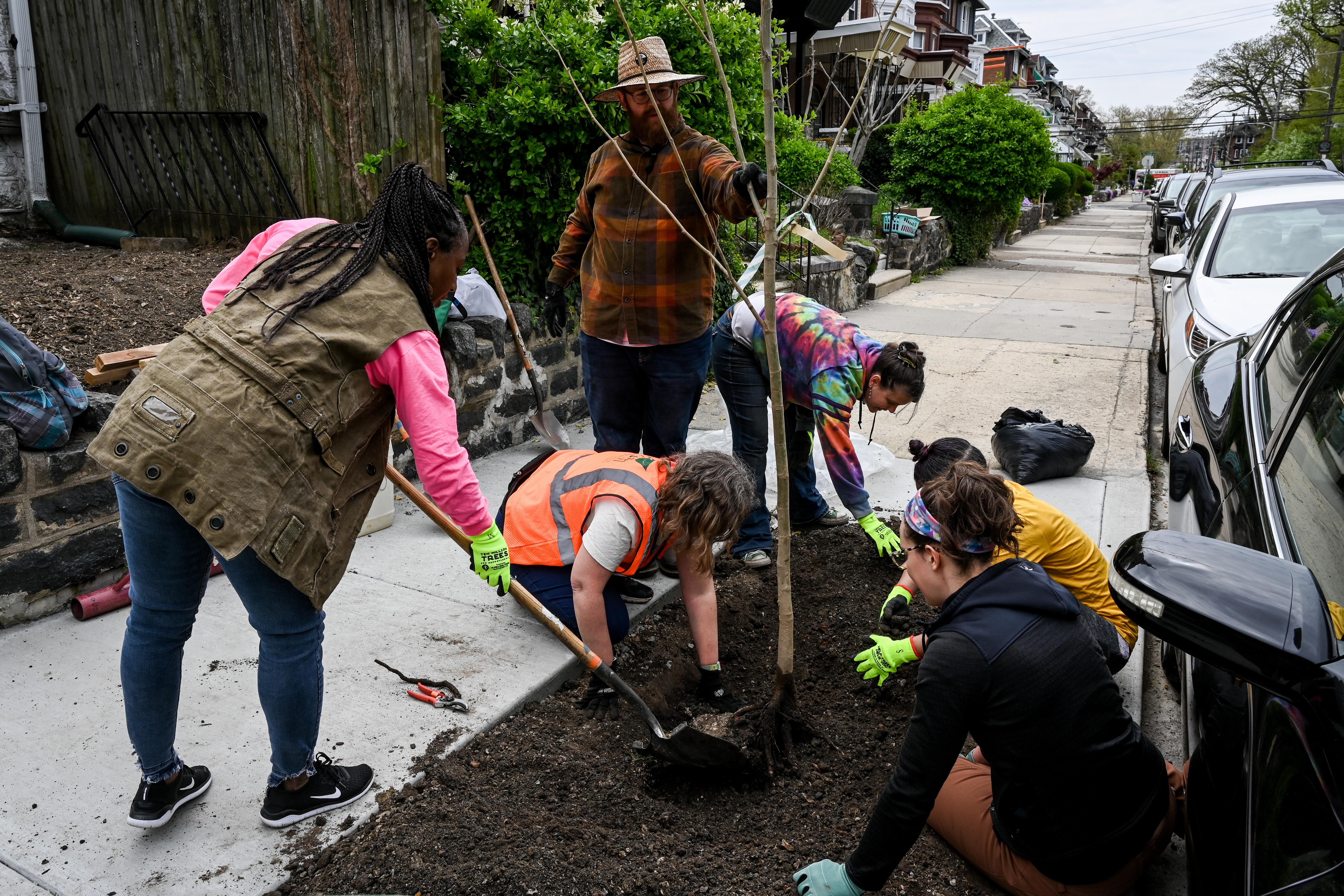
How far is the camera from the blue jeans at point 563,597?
3.23m

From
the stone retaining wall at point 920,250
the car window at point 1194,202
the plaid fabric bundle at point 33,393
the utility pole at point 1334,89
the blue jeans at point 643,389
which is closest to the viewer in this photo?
the plaid fabric bundle at point 33,393

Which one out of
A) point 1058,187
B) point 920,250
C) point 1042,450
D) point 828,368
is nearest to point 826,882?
point 828,368

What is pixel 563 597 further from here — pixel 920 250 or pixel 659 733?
pixel 920 250

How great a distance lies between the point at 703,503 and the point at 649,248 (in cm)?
143

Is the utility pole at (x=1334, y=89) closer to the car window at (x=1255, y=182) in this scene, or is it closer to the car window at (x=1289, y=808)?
the car window at (x=1255, y=182)

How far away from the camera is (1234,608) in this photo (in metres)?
1.41

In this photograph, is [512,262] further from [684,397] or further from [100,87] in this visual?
[100,87]

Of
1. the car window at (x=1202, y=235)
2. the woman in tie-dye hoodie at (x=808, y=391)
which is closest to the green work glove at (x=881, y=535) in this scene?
the woman in tie-dye hoodie at (x=808, y=391)

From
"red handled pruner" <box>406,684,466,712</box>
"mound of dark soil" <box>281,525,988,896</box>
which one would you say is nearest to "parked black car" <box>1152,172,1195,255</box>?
"mound of dark soil" <box>281,525,988,896</box>

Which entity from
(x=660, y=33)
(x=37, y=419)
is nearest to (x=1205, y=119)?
(x=660, y=33)

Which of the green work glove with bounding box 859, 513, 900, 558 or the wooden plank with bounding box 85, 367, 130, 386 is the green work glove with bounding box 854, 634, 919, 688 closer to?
the green work glove with bounding box 859, 513, 900, 558

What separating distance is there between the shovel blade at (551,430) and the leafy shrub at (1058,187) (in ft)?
73.2

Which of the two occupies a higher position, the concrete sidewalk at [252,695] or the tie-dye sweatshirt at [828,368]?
the tie-dye sweatshirt at [828,368]

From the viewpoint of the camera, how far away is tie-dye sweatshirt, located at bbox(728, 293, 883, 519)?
3646 mm
